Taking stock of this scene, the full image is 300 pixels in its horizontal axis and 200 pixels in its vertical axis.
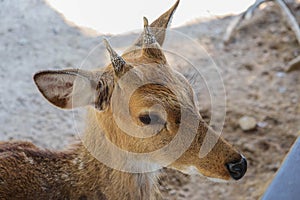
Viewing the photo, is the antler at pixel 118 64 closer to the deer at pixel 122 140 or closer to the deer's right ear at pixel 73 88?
the deer at pixel 122 140

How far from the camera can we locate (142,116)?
2.85m

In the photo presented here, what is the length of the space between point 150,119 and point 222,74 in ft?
8.62

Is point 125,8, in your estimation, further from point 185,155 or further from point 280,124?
point 185,155

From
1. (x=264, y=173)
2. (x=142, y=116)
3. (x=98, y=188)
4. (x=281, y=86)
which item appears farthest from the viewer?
(x=281, y=86)

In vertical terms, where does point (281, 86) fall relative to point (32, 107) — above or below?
below

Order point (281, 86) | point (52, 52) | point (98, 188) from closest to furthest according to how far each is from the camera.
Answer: point (98, 188), point (281, 86), point (52, 52)

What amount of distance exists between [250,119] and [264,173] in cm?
55

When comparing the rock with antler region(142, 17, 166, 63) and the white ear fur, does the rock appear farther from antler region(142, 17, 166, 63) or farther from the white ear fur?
the white ear fur

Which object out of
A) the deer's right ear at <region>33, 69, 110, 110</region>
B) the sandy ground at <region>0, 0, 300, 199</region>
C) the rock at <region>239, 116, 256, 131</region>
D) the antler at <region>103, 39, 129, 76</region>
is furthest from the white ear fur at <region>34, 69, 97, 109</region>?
the rock at <region>239, 116, 256, 131</region>

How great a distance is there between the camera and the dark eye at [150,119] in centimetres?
281

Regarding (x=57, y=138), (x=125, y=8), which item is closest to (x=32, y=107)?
(x=57, y=138)

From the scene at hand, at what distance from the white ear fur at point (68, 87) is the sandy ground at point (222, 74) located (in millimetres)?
1335

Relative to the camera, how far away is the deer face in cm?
282

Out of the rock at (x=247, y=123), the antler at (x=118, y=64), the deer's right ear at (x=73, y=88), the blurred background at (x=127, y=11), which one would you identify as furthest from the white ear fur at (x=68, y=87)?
the blurred background at (x=127, y=11)
